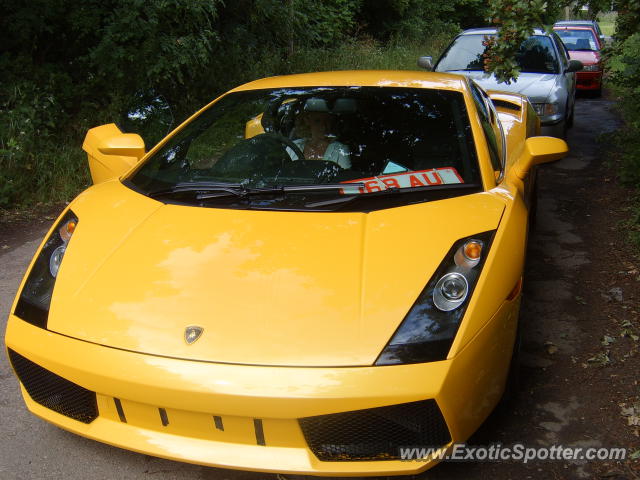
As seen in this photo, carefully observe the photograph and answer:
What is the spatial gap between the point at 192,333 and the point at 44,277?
0.81 m

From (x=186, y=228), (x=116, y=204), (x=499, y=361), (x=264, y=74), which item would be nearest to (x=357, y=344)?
(x=499, y=361)

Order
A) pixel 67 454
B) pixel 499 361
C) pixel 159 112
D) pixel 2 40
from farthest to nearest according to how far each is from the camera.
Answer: pixel 2 40, pixel 159 112, pixel 67 454, pixel 499 361

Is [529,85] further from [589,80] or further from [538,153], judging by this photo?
[589,80]

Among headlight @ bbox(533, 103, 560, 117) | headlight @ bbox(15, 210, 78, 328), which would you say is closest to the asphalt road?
headlight @ bbox(15, 210, 78, 328)

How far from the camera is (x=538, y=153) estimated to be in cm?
311

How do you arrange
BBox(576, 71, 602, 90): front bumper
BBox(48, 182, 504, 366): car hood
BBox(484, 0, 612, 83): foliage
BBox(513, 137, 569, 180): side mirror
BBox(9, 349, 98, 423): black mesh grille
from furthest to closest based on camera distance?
BBox(576, 71, 602, 90): front bumper
BBox(484, 0, 612, 83): foliage
BBox(513, 137, 569, 180): side mirror
BBox(9, 349, 98, 423): black mesh grille
BBox(48, 182, 504, 366): car hood

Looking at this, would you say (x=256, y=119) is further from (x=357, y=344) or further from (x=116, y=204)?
(x=357, y=344)

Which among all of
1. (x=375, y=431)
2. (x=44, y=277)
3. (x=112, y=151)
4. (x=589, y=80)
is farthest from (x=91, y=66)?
(x=589, y=80)

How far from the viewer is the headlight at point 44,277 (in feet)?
7.73

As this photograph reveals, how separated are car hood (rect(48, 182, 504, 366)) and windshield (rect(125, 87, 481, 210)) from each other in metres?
0.15

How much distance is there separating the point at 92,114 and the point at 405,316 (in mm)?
6192

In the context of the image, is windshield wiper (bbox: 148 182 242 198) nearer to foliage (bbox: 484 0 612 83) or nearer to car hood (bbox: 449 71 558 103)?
foliage (bbox: 484 0 612 83)

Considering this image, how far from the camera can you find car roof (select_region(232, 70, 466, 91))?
3443 millimetres

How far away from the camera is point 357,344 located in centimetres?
203
